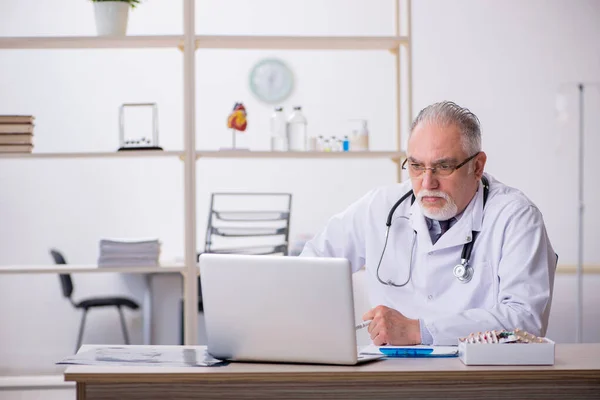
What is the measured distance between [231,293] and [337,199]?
13.8ft

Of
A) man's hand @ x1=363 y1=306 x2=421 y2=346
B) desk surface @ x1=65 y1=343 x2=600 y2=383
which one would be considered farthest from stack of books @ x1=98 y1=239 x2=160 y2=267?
desk surface @ x1=65 y1=343 x2=600 y2=383

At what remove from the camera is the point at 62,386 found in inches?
144

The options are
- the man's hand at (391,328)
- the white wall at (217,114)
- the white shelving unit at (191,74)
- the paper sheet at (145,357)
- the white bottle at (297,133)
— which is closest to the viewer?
the paper sheet at (145,357)

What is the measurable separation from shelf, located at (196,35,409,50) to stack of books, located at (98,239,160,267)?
2.91 feet

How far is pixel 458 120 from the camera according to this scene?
86.4 inches

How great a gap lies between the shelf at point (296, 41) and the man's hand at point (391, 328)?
74.7 inches

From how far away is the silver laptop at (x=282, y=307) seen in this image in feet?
5.12

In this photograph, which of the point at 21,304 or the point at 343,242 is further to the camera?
the point at 21,304

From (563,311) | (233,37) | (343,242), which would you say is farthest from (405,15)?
(563,311)

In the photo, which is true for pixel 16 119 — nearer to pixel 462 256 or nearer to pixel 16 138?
pixel 16 138

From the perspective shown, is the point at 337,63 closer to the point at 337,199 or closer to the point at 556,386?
the point at 337,199

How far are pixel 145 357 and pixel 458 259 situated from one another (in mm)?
927

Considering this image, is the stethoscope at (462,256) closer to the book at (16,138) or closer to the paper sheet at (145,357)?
the paper sheet at (145,357)

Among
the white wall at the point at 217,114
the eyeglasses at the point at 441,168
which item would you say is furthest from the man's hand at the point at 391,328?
the white wall at the point at 217,114
